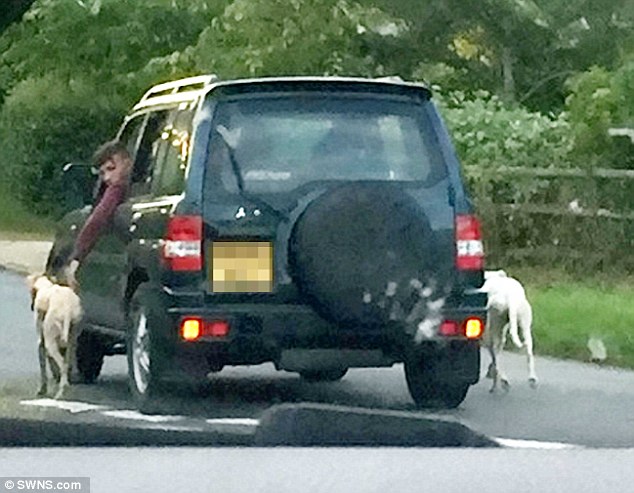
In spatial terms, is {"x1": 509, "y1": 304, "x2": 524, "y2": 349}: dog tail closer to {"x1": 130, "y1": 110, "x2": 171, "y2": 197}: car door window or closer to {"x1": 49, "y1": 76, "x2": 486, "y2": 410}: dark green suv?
{"x1": 49, "y1": 76, "x2": 486, "y2": 410}: dark green suv

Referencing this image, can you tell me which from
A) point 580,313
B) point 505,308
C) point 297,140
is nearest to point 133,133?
point 297,140

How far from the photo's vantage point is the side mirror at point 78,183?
17.4 ft

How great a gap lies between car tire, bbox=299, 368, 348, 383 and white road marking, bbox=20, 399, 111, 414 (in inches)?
18.2

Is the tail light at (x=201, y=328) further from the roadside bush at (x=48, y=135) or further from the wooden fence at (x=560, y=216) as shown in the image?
the wooden fence at (x=560, y=216)

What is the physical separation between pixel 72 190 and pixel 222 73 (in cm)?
43

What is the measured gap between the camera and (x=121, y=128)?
17.5 ft

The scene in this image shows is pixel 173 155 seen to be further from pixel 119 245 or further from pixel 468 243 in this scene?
pixel 468 243

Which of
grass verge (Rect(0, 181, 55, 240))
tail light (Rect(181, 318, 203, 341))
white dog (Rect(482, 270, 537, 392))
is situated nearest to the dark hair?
grass verge (Rect(0, 181, 55, 240))

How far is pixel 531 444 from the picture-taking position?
5.36 meters

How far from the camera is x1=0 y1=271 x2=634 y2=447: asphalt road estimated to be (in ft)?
17.4

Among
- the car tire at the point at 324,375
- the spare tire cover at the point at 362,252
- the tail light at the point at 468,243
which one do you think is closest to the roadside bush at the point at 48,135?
the spare tire cover at the point at 362,252
